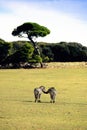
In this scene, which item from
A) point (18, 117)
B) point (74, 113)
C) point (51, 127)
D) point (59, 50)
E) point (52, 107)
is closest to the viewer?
point (51, 127)

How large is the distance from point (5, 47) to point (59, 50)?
9.99 metres

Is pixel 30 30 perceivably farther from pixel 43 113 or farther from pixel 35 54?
pixel 43 113

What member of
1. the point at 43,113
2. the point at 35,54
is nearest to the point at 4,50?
the point at 35,54

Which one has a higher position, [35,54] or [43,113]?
[35,54]

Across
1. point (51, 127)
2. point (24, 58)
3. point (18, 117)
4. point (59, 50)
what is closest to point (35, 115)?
point (18, 117)

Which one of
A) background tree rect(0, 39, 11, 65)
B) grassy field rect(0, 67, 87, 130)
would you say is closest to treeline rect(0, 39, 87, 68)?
background tree rect(0, 39, 11, 65)

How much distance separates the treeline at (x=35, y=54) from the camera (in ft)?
214

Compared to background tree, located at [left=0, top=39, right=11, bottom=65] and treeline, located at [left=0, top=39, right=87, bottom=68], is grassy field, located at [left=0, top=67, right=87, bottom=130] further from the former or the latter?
background tree, located at [left=0, top=39, right=11, bottom=65]

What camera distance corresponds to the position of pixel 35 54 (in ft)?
228

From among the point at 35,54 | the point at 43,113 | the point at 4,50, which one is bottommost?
the point at 43,113

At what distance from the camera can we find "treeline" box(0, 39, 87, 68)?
214ft

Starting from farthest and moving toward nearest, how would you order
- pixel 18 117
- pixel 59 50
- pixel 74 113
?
pixel 59 50
pixel 74 113
pixel 18 117

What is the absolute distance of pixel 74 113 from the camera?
20.1 meters

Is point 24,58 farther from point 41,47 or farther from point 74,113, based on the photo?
point 74,113
